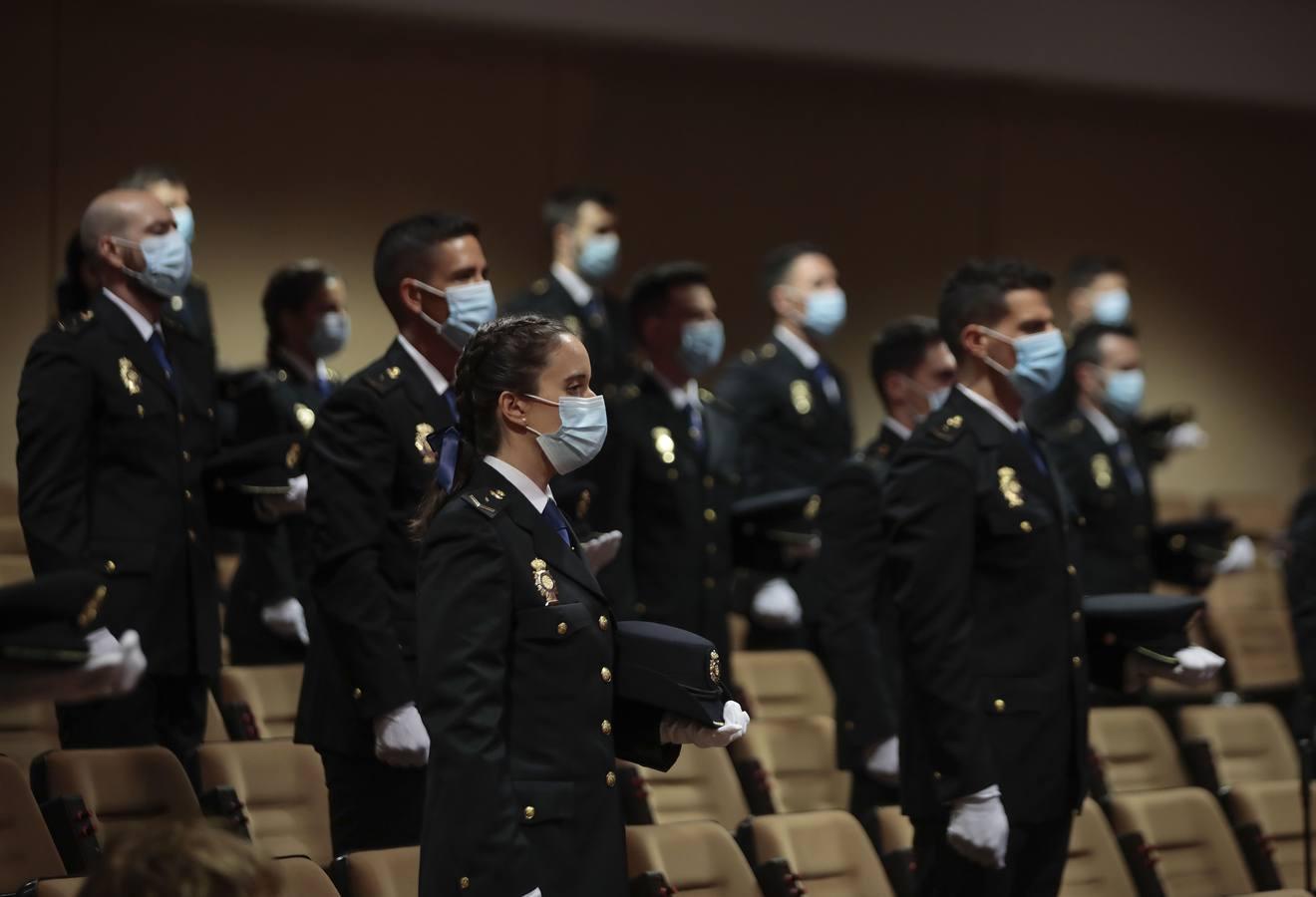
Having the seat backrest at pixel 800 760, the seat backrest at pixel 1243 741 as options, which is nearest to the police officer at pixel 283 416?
the seat backrest at pixel 800 760

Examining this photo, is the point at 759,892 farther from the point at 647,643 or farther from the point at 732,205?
the point at 732,205

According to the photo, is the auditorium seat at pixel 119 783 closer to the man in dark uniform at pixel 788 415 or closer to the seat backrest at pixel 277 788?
the seat backrest at pixel 277 788

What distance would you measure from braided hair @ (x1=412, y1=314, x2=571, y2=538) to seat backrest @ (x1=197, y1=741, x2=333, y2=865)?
3.93ft

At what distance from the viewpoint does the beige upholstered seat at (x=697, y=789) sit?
182 inches

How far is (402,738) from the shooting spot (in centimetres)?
341

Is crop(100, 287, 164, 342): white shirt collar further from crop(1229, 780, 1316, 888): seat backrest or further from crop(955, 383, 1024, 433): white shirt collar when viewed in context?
crop(1229, 780, 1316, 888): seat backrest

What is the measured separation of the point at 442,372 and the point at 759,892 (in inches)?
48.2

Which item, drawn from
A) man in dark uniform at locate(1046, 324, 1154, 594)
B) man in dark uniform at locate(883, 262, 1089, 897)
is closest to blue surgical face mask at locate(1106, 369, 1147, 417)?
man in dark uniform at locate(1046, 324, 1154, 594)

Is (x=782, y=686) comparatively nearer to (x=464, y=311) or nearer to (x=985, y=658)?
(x=985, y=658)

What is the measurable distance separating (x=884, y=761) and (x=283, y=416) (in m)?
1.98

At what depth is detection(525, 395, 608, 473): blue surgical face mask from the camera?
291cm

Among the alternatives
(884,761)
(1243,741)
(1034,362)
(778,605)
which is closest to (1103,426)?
(1243,741)

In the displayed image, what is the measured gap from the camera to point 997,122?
9.62 m

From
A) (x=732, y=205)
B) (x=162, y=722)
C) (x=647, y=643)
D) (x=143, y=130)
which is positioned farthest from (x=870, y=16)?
(x=647, y=643)
